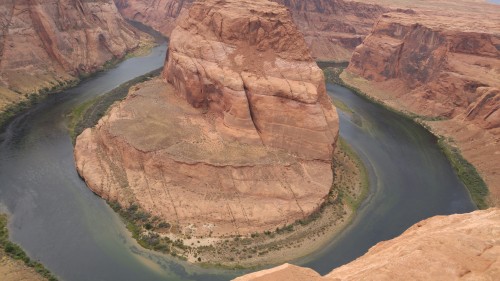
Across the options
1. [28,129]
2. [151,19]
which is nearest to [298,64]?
[28,129]

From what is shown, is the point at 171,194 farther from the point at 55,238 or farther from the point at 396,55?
the point at 396,55

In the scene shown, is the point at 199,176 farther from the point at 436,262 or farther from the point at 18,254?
the point at 436,262

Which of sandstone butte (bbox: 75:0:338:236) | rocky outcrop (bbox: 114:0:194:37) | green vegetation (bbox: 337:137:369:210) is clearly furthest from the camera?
rocky outcrop (bbox: 114:0:194:37)

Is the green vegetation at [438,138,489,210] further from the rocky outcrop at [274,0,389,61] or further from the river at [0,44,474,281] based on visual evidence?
the rocky outcrop at [274,0,389,61]

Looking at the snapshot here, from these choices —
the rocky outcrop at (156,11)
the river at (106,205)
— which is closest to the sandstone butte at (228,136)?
the river at (106,205)

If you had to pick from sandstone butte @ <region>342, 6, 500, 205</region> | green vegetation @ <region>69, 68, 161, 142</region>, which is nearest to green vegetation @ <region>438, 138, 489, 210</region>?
sandstone butte @ <region>342, 6, 500, 205</region>
